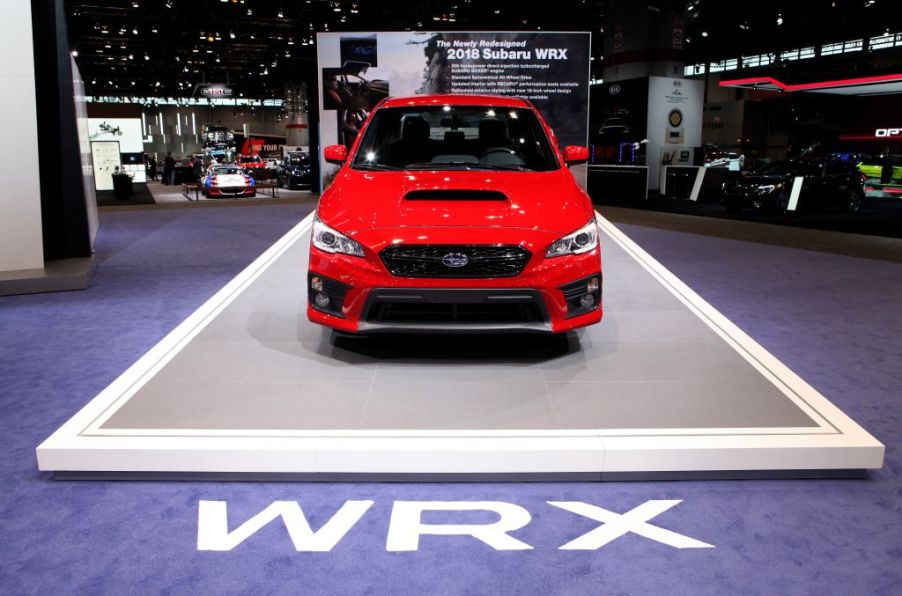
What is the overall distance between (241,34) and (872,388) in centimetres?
2980

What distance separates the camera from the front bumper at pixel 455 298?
139 inches

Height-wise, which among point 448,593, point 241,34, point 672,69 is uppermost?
point 241,34

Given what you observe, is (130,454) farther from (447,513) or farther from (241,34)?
(241,34)

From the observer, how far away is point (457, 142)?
4.74 m

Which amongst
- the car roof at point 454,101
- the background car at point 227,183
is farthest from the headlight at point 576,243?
the background car at point 227,183

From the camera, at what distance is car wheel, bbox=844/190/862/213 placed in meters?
14.7

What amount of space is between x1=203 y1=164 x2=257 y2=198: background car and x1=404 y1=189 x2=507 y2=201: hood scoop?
16.2 meters

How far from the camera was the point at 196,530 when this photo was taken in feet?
8.09

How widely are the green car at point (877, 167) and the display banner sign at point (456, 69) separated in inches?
432

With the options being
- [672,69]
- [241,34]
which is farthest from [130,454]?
[241,34]

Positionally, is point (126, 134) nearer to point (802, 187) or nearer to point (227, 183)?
point (227, 183)

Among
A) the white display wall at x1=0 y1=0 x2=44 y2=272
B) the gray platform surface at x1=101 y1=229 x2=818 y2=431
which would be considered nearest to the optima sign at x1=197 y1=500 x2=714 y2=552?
the gray platform surface at x1=101 y1=229 x2=818 y2=431

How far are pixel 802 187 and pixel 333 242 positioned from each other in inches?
527

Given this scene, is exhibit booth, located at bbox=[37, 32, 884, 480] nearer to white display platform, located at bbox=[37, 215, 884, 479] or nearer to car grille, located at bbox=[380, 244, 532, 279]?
white display platform, located at bbox=[37, 215, 884, 479]
